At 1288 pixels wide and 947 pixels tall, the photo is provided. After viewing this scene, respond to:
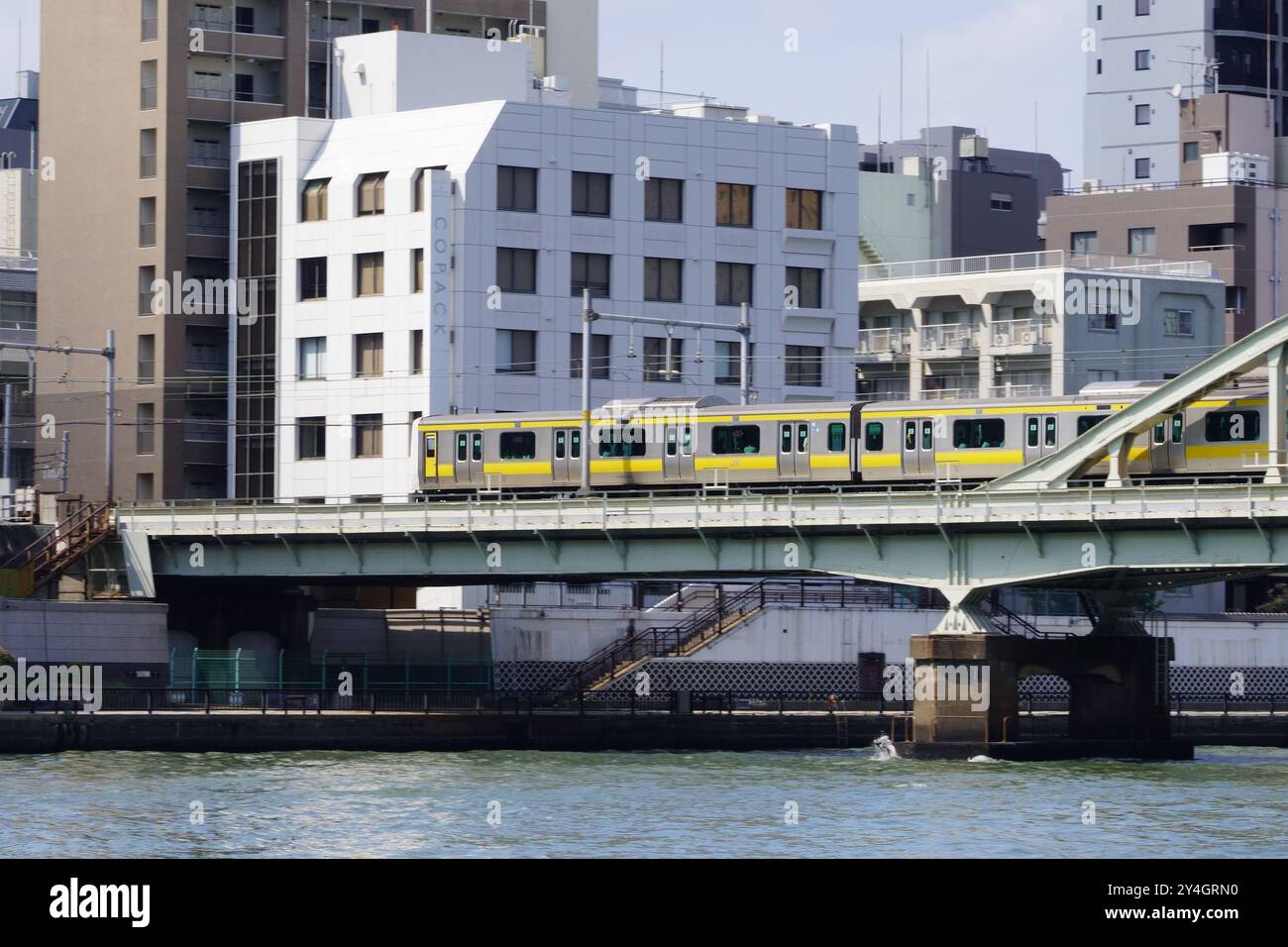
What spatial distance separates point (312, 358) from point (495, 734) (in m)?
37.9

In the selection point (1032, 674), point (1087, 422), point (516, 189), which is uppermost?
point (516, 189)

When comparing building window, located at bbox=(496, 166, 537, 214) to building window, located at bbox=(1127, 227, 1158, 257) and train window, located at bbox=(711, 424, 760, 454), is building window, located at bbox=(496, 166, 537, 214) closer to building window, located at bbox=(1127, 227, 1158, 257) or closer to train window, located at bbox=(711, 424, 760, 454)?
train window, located at bbox=(711, 424, 760, 454)

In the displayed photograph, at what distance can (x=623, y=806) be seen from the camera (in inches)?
2119

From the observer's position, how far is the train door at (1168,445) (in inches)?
2790

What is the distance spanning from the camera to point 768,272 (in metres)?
112

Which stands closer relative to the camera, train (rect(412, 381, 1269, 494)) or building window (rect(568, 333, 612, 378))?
train (rect(412, 381, 1269, 494))

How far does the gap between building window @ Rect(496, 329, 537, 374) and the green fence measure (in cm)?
1634

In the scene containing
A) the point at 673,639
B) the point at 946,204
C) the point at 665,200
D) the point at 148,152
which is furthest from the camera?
the point at 946,204

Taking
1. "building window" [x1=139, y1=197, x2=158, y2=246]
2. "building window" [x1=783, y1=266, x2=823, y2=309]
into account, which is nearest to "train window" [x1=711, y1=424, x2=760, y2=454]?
"building window" [x1=783, y1=266, x2=823, y2=309]

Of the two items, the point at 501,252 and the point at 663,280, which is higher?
the point at 501,252

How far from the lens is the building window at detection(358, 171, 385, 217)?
10600 centimetres

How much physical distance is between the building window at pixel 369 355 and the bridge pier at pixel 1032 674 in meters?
38.5

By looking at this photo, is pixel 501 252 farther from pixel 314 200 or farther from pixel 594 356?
pixel 314 200

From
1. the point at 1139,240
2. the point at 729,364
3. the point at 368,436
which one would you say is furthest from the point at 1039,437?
the point at 1139,240
